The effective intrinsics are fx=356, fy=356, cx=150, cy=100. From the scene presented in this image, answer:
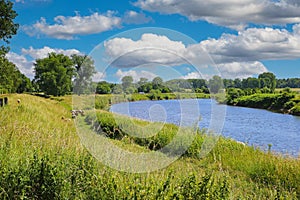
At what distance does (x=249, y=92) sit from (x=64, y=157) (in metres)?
71.1

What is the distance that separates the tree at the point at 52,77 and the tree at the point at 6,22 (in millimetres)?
32989

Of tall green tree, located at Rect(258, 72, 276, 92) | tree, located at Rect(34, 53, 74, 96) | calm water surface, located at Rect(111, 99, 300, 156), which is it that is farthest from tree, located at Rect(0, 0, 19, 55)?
tall green tree, located at Rect(258, 72, 276, 92)

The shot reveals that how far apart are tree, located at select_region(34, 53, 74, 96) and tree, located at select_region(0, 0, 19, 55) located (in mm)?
32989

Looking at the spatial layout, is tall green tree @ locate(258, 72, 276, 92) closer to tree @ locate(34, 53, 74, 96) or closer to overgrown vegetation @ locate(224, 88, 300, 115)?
overgrown vegetation @ locate(224, 88, 300, 115)

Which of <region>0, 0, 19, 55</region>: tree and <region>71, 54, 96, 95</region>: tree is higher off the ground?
<region>0, 0, 19, 55</region>: tree

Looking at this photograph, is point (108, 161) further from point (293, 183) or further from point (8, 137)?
point (293, 183)

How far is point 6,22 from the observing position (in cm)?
2653

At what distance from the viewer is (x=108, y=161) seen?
5859 millimetres

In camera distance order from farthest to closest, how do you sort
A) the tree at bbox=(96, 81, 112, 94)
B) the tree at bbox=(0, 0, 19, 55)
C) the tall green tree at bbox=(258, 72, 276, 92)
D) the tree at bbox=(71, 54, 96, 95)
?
the tall green tree at bbox=(258, 72, 276, 92) < the tree at bbox=(0, 0, 19, 55) < the tree at bbox=(96, 81, 112, 94) < the tree at bbox=(71, 54, 96, 95)

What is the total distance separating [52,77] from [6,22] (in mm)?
34464

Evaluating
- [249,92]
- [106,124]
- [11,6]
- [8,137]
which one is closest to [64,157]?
[8,137]

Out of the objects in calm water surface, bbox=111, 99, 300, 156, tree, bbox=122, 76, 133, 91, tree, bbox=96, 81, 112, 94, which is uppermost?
tree, bbox=122, 76, 133, 91

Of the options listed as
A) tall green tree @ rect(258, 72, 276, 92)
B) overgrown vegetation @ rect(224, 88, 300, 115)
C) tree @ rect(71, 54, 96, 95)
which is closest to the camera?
tree @ rect(71, 54, 96, 95)

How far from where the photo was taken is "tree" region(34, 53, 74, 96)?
61.2 meters
